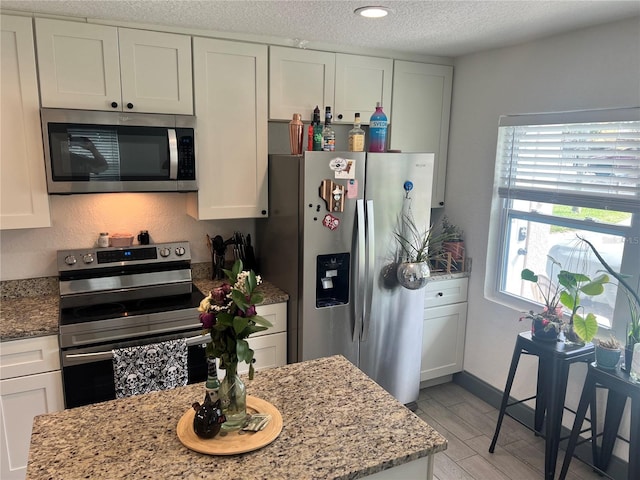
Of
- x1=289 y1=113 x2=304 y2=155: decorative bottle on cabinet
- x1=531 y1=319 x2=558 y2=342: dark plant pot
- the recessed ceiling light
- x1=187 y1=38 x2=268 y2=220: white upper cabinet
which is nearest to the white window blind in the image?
x1=531 y1=319 x2=558 y2=342: dark plant pot

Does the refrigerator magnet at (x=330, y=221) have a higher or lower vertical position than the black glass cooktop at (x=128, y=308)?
higher

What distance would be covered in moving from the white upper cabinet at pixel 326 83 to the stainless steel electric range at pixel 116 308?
113cm

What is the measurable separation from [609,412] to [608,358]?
39 cm

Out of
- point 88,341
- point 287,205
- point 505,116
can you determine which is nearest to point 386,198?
point 287,205

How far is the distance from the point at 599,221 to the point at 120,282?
272 cm

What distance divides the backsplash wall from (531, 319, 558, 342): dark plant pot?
206cm

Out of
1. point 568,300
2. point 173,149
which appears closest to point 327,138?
point 173,149

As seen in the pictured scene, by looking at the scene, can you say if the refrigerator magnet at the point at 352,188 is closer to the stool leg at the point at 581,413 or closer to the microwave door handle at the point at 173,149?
the microwave door handle at the point at 173,149

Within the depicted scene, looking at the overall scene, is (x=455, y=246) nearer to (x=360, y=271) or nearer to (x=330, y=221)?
(x=360, y=271)

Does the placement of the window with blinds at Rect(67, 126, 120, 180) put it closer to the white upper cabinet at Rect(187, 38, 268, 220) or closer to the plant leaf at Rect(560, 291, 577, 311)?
the white upper cabinet at Rect(187, 38, 268, 220)

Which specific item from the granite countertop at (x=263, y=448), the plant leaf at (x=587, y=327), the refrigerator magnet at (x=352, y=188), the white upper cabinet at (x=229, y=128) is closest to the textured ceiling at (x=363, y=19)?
the white upper cabinet at (x=229, y=128)

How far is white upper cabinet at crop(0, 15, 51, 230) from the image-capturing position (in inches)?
87.5

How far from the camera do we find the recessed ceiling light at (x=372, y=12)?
2160mm

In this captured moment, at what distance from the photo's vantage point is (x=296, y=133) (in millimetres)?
2756
